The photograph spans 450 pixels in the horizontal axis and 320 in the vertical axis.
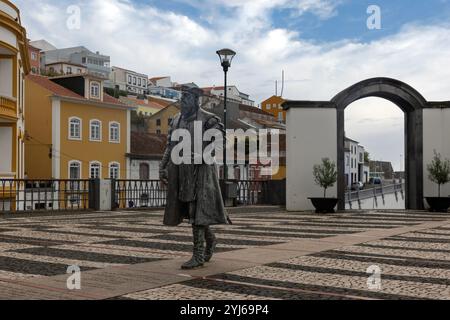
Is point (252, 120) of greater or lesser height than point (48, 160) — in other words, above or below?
above

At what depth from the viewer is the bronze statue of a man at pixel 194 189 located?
250 inches

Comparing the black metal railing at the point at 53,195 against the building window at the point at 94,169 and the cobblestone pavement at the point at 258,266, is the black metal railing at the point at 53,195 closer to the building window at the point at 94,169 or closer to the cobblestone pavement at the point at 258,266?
the cobblestone pavement at the point at 258,266

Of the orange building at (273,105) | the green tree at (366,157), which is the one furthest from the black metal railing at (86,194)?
the green tree at (366,157)

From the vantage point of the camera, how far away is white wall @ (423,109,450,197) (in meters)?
19.2

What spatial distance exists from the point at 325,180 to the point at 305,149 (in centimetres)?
146

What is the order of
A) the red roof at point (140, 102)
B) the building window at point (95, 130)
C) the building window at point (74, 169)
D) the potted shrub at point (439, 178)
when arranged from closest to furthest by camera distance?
the potted shrub at point (439, 178) → the building window at point (74, 169) → the building window at point (95, 130) → the red roof at point (140, 102)

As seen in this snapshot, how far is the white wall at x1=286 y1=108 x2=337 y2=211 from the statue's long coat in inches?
496

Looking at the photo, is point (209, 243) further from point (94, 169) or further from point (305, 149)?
point (94, 169)

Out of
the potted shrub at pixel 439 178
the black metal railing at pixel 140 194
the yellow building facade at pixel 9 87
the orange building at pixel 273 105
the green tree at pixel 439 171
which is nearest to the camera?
the potted shrub at pixel 439 178
